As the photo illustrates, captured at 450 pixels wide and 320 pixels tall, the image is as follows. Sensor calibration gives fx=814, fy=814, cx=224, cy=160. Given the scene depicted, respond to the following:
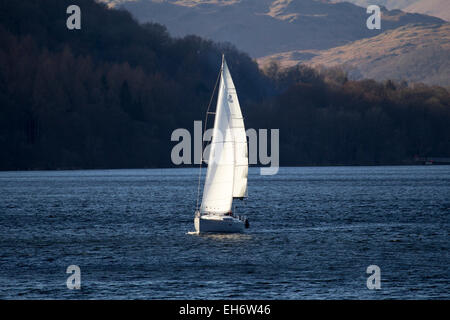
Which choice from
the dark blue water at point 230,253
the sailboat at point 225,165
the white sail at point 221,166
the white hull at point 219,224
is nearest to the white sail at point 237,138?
the sailboat at point 225,165

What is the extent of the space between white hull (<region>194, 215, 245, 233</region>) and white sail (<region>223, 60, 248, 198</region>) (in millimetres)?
2068

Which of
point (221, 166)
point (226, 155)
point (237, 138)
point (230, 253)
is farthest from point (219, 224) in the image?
point (237, 138)

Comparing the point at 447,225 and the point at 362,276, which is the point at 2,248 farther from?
the point at 447,225

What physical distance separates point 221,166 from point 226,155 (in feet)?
3.20

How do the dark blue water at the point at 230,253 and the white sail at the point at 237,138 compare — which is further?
the white sail at the point at 237,138

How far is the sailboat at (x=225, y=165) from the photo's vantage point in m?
63.0

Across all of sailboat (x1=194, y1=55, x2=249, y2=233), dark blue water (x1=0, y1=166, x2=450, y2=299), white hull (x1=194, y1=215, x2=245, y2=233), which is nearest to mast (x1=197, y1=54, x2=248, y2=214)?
sailboat (x1=194, y1=55, x2=249, y2=233)

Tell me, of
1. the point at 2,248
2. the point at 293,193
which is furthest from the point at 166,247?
the point at 293,193

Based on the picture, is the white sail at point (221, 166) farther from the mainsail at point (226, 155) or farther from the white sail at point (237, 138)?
the white sail at point (237, 138)

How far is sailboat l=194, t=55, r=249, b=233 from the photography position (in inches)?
2482

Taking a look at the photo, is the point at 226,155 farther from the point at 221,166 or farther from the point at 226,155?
the point at 221,166

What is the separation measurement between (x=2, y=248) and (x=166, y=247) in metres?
13.6

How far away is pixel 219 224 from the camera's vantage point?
214 feet
